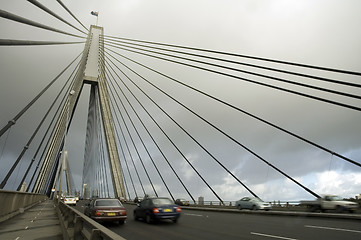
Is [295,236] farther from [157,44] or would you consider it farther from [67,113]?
[67,113]

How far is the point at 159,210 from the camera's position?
1399 cm

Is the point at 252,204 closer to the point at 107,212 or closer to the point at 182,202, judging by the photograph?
the point at 182,202

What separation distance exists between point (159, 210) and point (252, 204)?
1312cm

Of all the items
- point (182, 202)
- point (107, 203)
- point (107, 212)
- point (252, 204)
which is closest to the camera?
point (107, 212)

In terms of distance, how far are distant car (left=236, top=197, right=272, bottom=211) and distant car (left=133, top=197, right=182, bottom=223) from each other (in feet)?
38.3

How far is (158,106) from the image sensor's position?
26047 millimetres

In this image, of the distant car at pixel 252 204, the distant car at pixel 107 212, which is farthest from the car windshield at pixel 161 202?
the distant car at pixel 252 204

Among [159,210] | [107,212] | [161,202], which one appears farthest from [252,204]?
[107,212]

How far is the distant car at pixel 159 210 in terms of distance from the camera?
13914 millimetres

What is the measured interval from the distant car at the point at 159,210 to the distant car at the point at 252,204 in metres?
11.7

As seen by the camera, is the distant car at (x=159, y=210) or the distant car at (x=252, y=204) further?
the distant car at (x=252, y=204)

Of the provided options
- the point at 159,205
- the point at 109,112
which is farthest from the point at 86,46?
the point at 159,205

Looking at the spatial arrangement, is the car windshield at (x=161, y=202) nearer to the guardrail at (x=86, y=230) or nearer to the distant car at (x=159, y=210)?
the distant car at (x=159, y=210)

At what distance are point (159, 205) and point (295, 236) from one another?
23.1 feet
